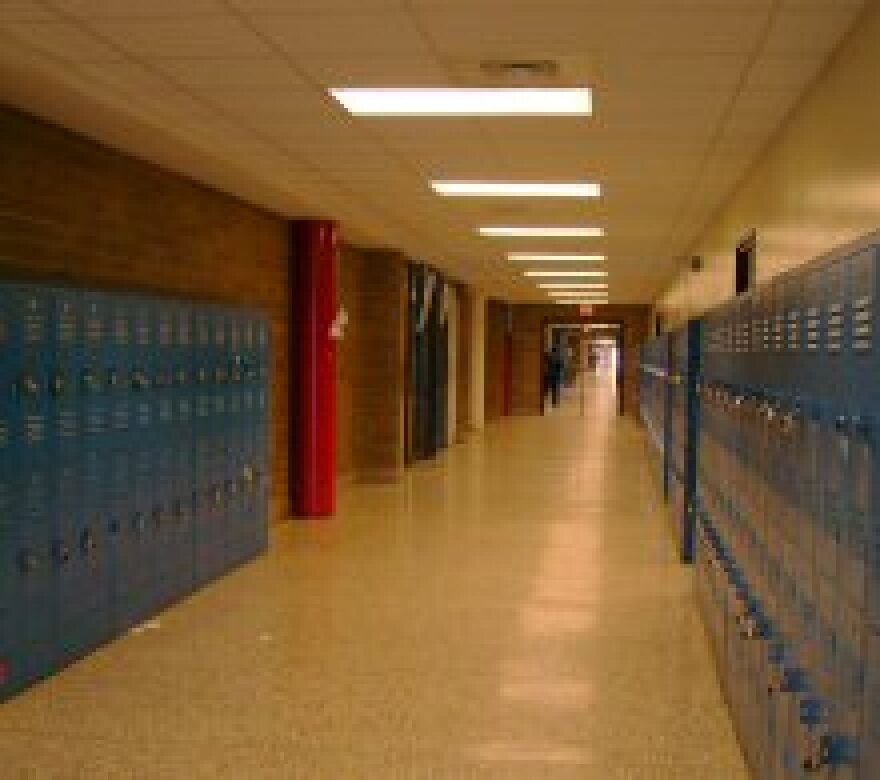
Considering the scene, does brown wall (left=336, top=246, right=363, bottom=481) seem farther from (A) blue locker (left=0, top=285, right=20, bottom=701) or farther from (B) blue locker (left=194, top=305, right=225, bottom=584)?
(A) blue locker (left=0, top=285, right=20, bottom=701)

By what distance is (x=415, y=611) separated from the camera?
22.0 feet

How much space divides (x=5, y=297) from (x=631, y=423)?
70.6 ft

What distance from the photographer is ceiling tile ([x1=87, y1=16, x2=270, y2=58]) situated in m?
4.26

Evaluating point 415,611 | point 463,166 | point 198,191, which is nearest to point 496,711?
point 415,611

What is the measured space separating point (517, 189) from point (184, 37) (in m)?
3.98

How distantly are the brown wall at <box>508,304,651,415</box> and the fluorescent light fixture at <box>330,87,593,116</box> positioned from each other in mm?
23194

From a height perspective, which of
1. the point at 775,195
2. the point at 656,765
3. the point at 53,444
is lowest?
the point at 656,765

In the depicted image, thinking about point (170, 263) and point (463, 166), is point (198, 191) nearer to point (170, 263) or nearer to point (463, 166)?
point (170, 263)

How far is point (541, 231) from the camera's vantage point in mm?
10961

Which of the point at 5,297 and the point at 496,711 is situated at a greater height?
the point at 5,297

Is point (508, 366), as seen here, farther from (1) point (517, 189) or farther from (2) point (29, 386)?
(2) point (29, 386)

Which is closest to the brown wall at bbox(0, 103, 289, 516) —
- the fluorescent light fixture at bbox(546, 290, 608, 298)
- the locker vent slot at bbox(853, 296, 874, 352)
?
the locker vent slot at bbox(853, 296, 874, 352)

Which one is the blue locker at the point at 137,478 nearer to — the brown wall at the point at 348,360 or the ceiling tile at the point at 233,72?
the ceiling tile at the point at 233,72

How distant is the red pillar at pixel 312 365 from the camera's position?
10297 millimetres
